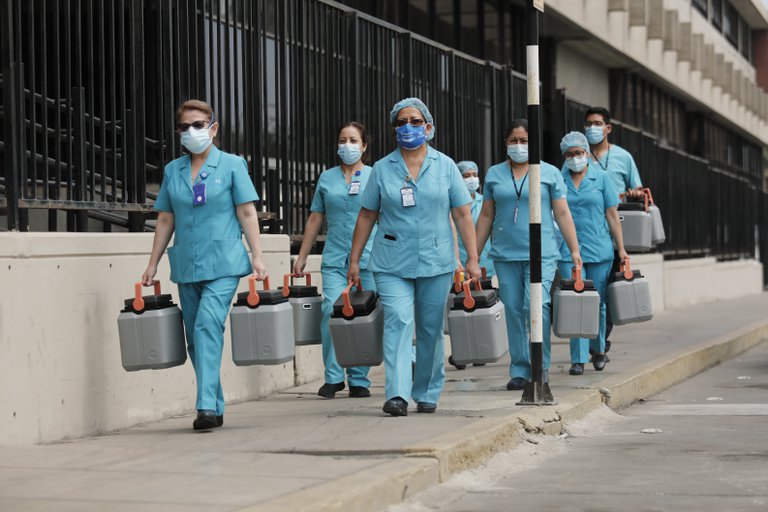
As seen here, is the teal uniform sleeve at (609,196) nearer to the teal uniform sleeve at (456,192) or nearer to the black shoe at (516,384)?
the black shoe at (516,384)

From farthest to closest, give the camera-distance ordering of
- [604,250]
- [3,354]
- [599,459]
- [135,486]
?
[604,250] → [599,459] → [3,354] → [135,486]

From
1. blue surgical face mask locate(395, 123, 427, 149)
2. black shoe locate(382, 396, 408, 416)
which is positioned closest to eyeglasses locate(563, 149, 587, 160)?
blue surgical face mask locate(395, 123, 427, 149)

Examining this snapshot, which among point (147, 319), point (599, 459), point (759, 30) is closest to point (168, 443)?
point (147, 319)

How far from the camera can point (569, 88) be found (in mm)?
31812

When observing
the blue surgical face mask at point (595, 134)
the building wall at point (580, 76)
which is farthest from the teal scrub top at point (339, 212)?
the building wall at point (580, 76)

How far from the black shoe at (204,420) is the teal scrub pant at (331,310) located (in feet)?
7.60

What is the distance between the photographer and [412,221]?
1008 centimetres

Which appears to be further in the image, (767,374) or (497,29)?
(497,29)

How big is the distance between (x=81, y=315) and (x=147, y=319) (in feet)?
1.33

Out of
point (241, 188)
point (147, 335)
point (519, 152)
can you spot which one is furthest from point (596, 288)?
point (147, 335)

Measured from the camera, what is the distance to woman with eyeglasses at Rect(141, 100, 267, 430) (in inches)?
377

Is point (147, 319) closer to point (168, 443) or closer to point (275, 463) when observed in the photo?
point (168, 443)

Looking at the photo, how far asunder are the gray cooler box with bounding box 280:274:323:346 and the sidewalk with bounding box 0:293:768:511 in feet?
1.56

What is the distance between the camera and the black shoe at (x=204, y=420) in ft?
31.1
